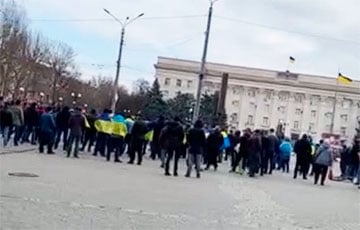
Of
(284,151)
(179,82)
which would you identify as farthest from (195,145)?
(179,82)

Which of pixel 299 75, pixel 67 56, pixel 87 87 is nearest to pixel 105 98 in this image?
pixel 87 87

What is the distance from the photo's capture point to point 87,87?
110 m

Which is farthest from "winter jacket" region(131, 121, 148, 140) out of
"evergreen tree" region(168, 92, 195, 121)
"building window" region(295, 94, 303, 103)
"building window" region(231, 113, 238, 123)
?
"building window" region(231, 113, 238, 123)

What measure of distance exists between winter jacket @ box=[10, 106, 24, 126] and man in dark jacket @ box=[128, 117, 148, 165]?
185 inches

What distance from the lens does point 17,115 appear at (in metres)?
28.4

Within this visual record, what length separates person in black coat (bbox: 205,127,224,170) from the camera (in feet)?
95.3

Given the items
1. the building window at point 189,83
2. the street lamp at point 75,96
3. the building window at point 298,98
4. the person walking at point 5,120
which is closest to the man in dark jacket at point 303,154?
the person walking at point 5,120

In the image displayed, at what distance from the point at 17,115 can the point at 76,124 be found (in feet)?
10.7

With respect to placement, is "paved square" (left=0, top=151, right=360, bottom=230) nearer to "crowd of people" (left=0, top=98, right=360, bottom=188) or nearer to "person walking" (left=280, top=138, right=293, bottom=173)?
"crowd of people" (left=0, top=98, right=360, bottom=188)

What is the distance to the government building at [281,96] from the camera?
12381cm

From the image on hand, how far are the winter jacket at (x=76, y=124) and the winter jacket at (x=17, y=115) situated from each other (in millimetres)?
2695

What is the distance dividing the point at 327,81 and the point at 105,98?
4011 centimetres

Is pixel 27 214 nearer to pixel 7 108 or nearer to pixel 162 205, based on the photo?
pixel 162 205

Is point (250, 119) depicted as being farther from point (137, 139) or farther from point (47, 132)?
point (47, 132)
